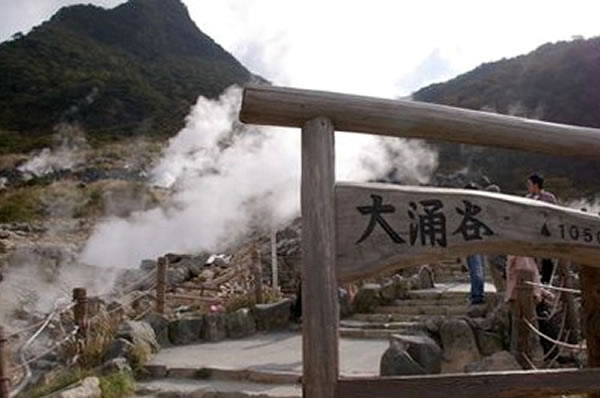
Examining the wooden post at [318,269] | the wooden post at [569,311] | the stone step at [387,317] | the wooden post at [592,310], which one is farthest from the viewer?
the stone step at [387,317]

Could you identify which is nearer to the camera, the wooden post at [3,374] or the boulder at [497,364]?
the wooden post at [3,374]

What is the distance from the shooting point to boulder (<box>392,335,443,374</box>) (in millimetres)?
5785

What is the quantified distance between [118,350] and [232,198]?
59.5 feet

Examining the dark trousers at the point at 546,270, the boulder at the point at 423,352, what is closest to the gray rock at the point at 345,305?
the dark trousers at the point at 546,270

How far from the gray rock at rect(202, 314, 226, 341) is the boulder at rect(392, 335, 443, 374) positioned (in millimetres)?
3310

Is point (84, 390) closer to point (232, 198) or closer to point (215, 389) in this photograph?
point (215, 389)

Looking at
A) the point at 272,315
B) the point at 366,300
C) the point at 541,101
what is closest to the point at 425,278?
the point at 366,300

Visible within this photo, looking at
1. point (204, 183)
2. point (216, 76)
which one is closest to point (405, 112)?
point (204, 183)

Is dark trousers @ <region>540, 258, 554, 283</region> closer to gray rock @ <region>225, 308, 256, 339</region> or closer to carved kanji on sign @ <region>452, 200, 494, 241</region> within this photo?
gray rock @ <region>225, 308, 256, 339</region>

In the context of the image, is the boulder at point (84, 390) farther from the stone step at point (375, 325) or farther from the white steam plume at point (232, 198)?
the white steam plume at point (232, 198)

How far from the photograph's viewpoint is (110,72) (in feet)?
184

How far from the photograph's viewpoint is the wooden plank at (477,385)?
246cm

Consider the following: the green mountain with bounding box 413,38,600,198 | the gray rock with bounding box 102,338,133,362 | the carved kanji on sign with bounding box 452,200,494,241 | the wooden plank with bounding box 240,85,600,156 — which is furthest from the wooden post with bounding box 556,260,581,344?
the green mountain with bounding box 413,38,600,198

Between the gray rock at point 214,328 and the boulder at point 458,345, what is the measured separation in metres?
3.11
